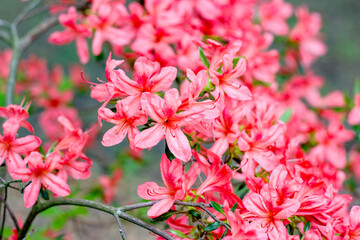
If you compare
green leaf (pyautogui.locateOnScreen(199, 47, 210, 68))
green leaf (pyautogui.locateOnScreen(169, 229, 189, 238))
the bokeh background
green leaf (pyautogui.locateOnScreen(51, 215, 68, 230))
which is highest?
green leaf (pyautogui.locateOnScreen(199, 47, 210, 68))

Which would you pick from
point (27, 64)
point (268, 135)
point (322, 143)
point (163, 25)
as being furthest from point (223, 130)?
point (27, 64)

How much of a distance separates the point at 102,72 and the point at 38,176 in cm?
211

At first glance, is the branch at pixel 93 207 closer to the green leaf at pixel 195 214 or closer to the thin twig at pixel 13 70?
the green leaf at pixel 195 214

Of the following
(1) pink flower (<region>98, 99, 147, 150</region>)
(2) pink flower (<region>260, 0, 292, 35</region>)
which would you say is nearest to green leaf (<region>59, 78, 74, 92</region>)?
(2) pink flower (<region>260, 0, 292, 35</region>)

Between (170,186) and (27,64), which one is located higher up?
(170,186)

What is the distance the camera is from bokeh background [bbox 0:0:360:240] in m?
2.52

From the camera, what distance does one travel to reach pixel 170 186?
2.50 feet

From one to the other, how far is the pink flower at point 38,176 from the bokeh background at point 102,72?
1.34 meters

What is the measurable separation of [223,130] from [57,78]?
1.44 meters

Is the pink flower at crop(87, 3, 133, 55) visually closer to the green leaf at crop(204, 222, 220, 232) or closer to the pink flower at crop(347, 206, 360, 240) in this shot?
the green leaf at crop(204, 222, 220, 232)

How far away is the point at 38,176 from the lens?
812 millimetres

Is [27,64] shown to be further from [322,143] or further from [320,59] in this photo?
[320,59]

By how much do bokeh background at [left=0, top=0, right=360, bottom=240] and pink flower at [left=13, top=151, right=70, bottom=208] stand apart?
52.7 inches

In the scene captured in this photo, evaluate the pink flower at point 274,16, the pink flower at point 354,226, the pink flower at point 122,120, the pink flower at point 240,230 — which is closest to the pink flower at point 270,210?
the pink flower at point 240,230
